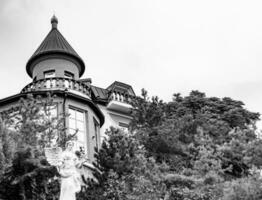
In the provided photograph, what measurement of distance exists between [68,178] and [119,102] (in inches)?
Result: 651

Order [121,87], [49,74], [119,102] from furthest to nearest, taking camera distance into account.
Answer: [121,87], [119,102], [49,74]

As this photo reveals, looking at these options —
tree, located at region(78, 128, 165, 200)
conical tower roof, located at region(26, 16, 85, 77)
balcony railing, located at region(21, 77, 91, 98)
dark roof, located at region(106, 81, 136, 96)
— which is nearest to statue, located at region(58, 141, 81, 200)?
tree, located at region(78, 128, 165, 200)

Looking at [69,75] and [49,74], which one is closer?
[49,74]

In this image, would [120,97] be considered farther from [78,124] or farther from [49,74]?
[78,124]

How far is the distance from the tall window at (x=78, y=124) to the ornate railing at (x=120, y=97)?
12.3 feet

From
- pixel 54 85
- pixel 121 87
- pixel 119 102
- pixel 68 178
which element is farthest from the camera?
pixel 121 87

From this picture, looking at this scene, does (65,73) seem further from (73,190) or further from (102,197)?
(73,190)

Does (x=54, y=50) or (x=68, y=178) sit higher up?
(x=54, y=50)

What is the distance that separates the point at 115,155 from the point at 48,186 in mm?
2833

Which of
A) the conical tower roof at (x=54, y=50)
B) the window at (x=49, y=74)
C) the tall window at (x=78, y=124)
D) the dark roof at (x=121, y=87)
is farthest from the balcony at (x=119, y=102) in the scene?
the window at (x=49, y=74)

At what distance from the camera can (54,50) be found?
30.8m

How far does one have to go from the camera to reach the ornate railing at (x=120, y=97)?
105ft

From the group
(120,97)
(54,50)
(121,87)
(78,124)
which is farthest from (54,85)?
(121,87)

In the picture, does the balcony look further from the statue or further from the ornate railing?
the statue
